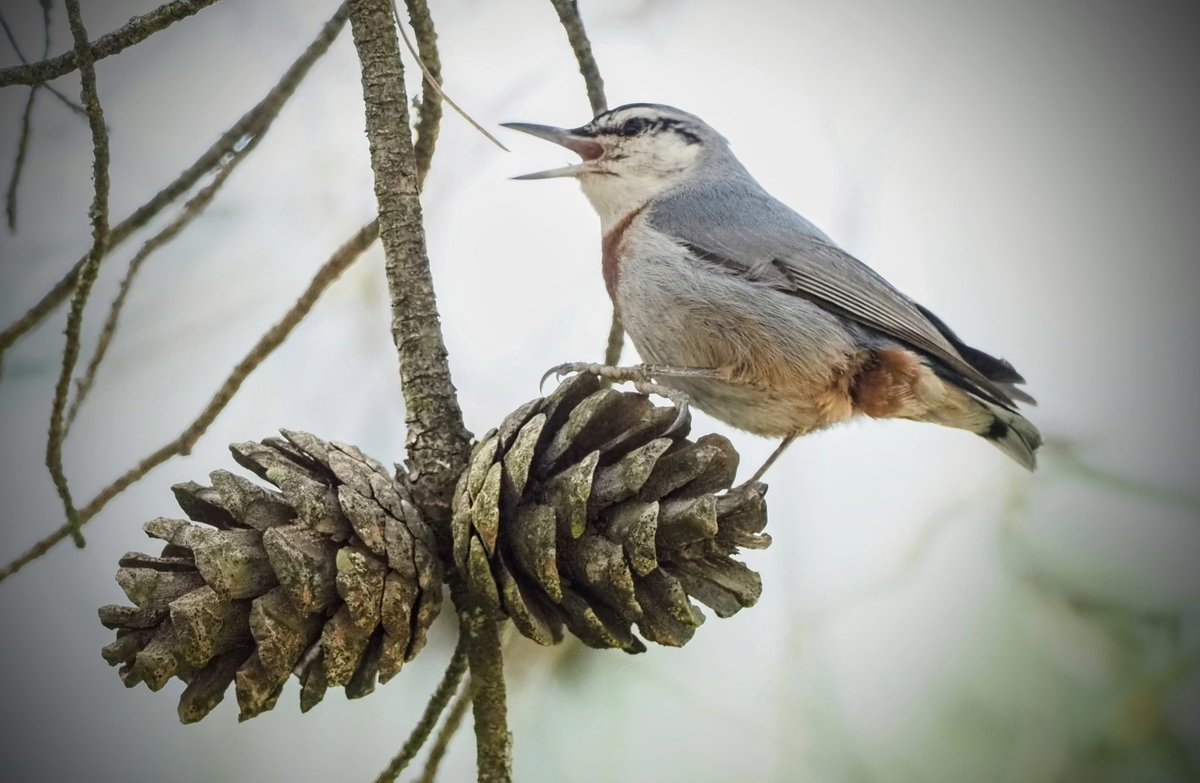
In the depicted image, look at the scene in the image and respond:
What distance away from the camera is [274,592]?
2.15 ft

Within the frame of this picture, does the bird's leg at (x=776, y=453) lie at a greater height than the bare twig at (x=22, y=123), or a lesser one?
lesser

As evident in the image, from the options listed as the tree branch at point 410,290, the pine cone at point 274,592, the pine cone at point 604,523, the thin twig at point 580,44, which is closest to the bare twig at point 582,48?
the thin twig at point 580,44

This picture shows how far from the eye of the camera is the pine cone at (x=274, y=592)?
636 millimetres

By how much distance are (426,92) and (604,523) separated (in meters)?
0.60

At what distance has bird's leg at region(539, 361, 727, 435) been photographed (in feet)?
2.76

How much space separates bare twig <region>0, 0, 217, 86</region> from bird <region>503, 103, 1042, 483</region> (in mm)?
459

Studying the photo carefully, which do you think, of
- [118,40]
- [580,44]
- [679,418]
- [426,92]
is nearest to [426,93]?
[426,92]

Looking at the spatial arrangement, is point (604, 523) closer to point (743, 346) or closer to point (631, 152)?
point (743, 346)

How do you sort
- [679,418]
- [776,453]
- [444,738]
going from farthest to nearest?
[776,453] → [444,738] → [679,418]

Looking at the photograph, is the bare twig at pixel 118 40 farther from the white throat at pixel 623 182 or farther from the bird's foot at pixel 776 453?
the bird's foot at pixel 776 453

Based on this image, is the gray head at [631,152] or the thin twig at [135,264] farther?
the gray head at [631,152]

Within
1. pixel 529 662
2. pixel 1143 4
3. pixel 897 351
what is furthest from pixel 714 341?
pixel 1143 4

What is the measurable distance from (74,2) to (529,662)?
0.82m

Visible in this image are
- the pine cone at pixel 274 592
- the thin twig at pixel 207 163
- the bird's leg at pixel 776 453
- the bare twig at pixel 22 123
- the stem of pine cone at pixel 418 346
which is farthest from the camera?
the bird's leg at pixel 776 453
